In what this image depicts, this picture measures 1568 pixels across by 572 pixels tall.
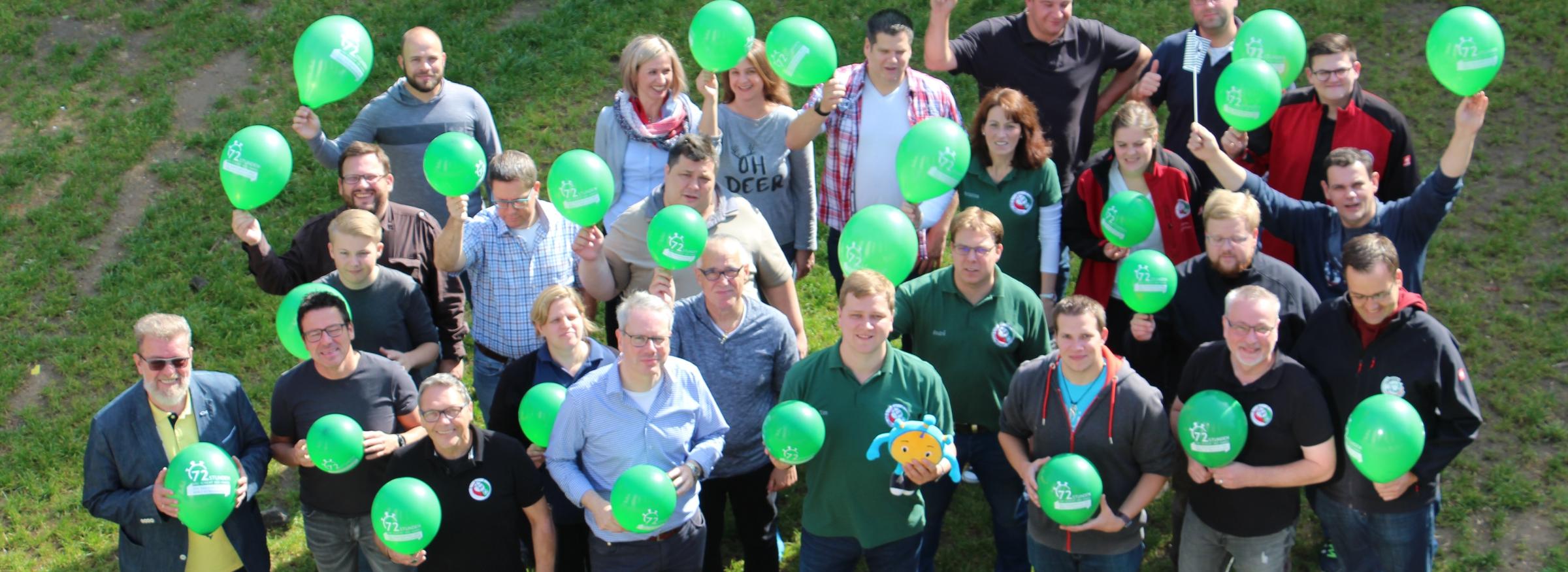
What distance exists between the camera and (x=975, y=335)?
5.89m

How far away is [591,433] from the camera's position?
541 cm

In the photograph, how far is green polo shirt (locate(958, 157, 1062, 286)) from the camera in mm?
6539

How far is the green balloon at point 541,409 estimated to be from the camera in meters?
5.60

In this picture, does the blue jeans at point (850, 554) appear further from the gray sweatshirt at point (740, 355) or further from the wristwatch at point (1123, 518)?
the wristwatch at point (1123, 518)

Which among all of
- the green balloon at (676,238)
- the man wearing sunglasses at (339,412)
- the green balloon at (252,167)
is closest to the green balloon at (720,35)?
the green balloon at (676,238)

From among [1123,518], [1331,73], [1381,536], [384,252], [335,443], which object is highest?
[1331,73]

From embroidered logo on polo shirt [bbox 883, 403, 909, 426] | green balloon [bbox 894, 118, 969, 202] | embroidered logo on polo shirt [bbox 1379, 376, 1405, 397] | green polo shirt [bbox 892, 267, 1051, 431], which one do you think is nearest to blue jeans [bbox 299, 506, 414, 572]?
embroidered logo on polo shirt [bbox 883, 403, 909, 426]

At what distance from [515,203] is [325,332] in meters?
1.07

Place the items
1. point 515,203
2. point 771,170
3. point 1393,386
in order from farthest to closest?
point 771,170 < point 515,203 < point 1393,386

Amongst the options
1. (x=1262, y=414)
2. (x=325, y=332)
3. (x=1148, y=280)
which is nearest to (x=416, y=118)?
(x=325, y=332)

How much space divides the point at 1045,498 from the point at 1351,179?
1.96 metres

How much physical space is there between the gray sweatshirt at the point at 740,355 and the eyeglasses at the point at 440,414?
3.07 ft

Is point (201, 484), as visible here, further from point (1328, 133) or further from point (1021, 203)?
point (1328, 133)

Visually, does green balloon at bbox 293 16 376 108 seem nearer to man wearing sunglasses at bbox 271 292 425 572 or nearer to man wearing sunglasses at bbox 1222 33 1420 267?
man wearing sunglasses at bbox 271 292 425 572
